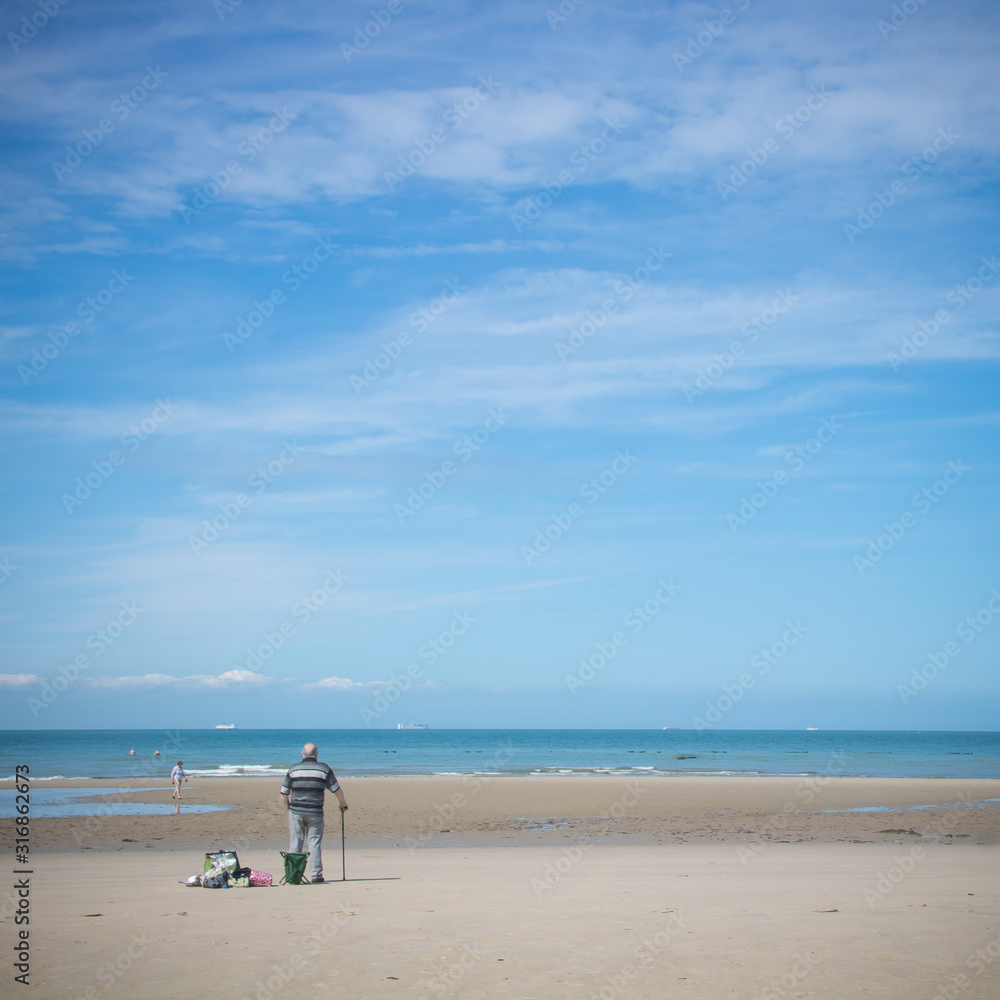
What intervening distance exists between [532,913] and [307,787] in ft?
11.6

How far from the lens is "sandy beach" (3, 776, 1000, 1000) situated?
23.1 feet

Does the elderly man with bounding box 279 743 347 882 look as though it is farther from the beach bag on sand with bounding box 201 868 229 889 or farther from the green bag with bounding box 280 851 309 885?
the beach bag on sand with bounding box 201 868 229 889

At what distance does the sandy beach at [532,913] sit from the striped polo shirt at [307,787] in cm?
101

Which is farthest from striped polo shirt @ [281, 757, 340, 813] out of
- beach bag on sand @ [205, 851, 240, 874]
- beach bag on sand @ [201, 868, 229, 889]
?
beach bag on sand @ [201, 868, 229, 889]

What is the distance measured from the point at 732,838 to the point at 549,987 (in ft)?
41.7

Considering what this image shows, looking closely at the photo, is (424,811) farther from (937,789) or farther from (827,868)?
(937,789)

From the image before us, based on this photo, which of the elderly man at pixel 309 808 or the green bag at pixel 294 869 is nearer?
the green bag at pixel 294 869

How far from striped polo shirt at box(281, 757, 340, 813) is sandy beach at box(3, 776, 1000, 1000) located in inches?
39.7

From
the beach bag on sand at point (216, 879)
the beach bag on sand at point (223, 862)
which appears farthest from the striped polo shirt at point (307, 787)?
the beach bag on sand at point (216, 879)

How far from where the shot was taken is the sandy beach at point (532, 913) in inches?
277

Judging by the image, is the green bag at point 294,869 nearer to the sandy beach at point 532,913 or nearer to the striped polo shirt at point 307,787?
the sandy beach at point 532,913

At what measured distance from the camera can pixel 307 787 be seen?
11.6 m

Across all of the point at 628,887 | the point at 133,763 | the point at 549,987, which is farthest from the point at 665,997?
the point at 133,763

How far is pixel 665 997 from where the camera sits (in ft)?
21.6
